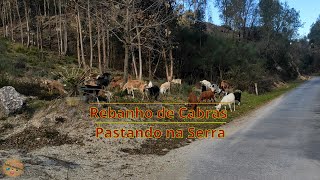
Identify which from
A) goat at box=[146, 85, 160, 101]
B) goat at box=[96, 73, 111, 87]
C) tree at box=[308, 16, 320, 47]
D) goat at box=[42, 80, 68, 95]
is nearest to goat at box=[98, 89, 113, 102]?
goat at box=[42, 80, 68, 95]

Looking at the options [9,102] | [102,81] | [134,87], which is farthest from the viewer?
[102,81]

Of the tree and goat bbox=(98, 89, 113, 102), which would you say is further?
the tree

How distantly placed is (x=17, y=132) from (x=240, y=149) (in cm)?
632

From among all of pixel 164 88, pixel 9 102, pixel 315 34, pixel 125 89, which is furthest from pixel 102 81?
pixel 315 34

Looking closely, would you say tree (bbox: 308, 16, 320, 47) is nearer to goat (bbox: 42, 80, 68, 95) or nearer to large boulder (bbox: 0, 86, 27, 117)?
goat (bbox: 42, 80, 68, 95)

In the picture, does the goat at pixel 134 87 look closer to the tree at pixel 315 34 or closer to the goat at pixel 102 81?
the goat at pixel 102 81

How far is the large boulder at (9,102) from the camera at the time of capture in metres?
11.7

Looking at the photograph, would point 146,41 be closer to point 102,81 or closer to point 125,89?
point 102,81

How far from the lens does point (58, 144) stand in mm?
9805

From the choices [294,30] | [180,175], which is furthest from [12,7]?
[294,30]

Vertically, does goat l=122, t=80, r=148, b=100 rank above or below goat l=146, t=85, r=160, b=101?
above

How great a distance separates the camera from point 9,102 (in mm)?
11727

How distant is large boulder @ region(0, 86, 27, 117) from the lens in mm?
11656

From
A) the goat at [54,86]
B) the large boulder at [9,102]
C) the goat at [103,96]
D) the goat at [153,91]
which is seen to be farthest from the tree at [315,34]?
the large boulder at [9,102]
